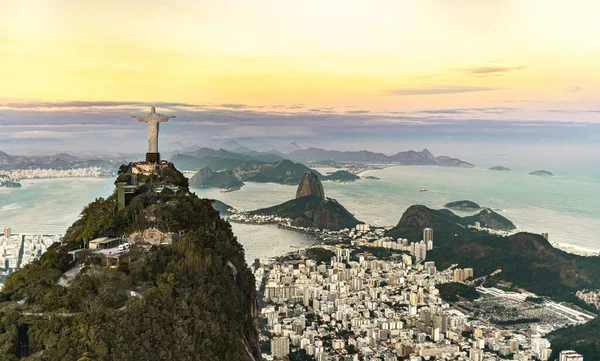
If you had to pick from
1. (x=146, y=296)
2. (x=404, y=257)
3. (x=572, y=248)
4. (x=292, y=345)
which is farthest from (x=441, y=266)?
(x=146, y=296)

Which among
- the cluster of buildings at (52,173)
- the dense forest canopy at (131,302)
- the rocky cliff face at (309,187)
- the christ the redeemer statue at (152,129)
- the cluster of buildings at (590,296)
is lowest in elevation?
the cluster of buildings at (590,296)

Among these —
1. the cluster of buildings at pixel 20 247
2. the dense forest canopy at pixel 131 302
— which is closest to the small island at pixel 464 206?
the cluster of buildings at pixel 20 247

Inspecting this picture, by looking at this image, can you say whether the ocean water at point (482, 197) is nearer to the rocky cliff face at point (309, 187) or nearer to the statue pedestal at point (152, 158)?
the rocky cliff face at point (309, 187)

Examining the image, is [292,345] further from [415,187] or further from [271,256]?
[415,187]

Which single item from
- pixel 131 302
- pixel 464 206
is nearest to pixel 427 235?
pixel 464 206

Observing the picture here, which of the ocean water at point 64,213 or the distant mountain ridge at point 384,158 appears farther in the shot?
the distant mountain ridge at point 384,158

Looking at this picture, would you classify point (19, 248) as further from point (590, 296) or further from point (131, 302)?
point (590, 296)
